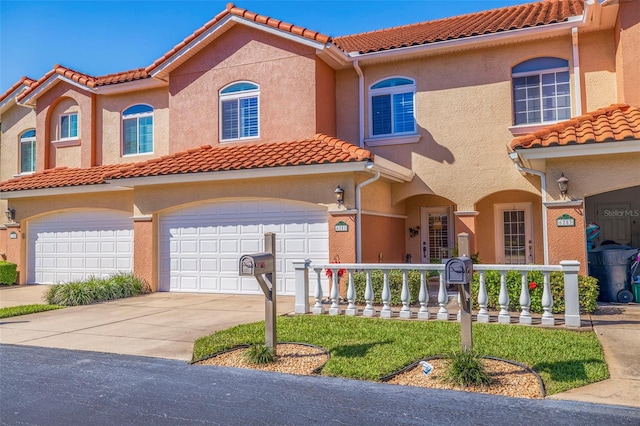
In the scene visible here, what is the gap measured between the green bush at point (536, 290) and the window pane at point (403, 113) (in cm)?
598

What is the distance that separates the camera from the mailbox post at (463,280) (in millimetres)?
6113

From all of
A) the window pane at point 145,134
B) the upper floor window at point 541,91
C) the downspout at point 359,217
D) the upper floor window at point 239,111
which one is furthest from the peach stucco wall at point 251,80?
the upper floor window at point 541,91

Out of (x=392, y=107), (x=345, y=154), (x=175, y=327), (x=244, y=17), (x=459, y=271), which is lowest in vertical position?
(x=175, y=327)

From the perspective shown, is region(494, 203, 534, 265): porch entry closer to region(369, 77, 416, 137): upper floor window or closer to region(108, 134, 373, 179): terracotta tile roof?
region(369, 77, 416, 137): upper floor window

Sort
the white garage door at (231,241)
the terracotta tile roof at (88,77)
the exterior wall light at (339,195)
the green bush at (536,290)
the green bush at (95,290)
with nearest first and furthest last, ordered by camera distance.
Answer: the green bush at (536,290) < the exterior wall light at (339,195) < the green bush at (95,290) < the white garage door at (231,241) < the terracotta tile roof at (88,77)

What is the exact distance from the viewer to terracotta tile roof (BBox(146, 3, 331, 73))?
14016 mm

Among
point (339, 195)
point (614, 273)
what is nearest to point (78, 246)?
point (339, 195)

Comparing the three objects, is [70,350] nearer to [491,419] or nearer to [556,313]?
[491,419]

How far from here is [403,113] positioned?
14.8 metres

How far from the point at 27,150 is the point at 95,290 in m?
10.2

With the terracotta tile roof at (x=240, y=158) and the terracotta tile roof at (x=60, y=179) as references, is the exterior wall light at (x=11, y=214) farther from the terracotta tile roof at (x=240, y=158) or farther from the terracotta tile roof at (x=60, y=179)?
the terracotta tile roof at (x=240, y=158)

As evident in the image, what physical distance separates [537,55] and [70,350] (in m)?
12.8

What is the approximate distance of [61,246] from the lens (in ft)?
55.7

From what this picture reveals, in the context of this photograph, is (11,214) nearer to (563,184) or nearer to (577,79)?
(563,184)
